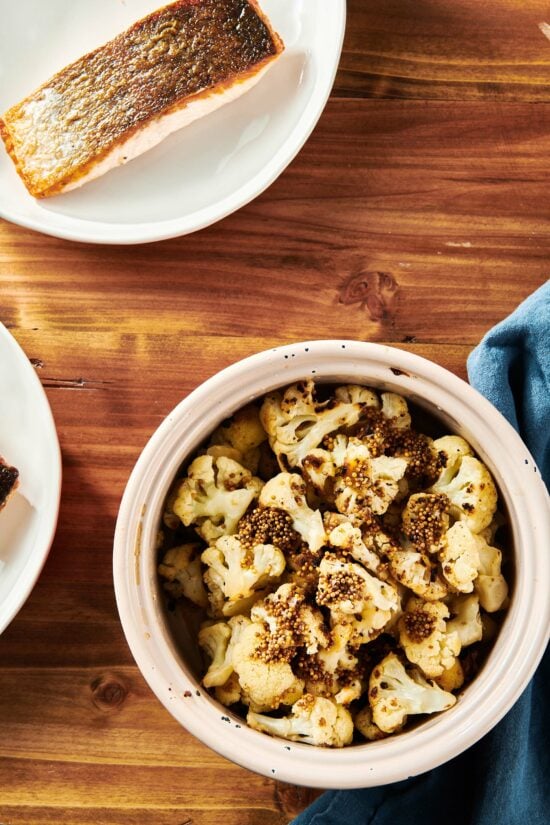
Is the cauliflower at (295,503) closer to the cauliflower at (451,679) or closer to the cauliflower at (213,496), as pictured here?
the cauliflower at (213,496)

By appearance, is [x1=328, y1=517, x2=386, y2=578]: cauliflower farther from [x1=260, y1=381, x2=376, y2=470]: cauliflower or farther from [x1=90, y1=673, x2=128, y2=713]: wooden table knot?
[x1=90, y1=673, x2=128, y2=713]: wooden table knot

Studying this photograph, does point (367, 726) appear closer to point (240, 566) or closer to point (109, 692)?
point (240, 566)

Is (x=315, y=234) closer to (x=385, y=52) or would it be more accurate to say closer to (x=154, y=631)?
(x=385, y=52)

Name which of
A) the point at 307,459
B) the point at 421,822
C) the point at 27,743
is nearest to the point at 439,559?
the point at 307,459

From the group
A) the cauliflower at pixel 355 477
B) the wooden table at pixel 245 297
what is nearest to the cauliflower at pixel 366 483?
the cauliflower at pixel 355 477

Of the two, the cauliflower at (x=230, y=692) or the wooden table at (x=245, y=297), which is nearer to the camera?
the cauliflower at (x=230, y=692)

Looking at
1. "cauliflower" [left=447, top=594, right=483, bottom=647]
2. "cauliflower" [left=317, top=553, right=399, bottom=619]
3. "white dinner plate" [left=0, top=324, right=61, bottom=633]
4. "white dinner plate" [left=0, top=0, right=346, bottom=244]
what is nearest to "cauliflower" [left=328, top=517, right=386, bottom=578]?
"cauliflower" [left=317, top=553, right=399, bottom=619]

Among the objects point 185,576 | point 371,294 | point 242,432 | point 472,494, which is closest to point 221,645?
point 185,576
